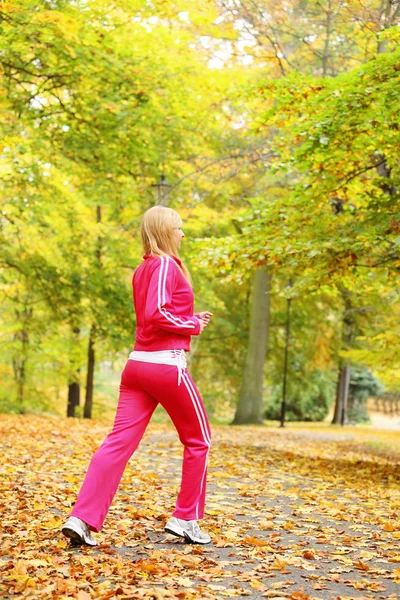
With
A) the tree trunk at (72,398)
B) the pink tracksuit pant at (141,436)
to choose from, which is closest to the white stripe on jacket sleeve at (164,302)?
the pink tracksuit pant at (141,436)

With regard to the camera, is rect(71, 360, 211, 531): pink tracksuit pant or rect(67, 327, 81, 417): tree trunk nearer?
rect(71, 360, 211, 531): pink tracksuit pant

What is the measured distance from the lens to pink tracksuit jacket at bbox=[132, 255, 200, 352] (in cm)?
457

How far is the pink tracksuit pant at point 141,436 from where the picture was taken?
4461 mm

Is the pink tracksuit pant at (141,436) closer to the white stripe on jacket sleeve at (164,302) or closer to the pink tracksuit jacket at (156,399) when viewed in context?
the pink tracksuit jacket at (156,399)

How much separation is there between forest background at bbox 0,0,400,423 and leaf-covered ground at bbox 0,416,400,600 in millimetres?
2849

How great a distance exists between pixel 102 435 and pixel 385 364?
4671 mm

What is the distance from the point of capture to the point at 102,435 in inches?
470

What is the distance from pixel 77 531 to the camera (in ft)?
14.3

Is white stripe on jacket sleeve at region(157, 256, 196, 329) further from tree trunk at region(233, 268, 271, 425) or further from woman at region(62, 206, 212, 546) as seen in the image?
tree trunk at region(233, 268, 271, 425)

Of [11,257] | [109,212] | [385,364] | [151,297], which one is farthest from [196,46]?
[151,297]

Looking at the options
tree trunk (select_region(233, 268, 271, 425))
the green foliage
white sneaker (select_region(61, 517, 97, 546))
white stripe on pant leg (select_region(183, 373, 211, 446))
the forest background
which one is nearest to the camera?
white sneaker (select_region(61, 517, 97, 546))

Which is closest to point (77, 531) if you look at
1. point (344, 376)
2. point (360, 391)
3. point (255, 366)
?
point (255, 366)

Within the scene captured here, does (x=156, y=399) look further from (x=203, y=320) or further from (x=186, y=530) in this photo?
(x=186, y=530)

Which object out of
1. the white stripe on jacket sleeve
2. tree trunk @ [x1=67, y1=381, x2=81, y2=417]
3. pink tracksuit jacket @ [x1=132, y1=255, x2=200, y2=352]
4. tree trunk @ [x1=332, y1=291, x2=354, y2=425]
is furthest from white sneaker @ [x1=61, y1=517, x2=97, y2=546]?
tree trunk @ [x1=332, y1=291, x2=354, y2=425]
